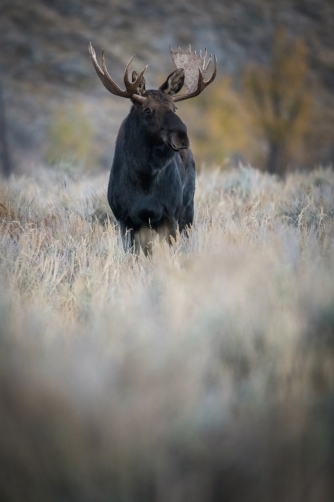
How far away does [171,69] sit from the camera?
3644cm

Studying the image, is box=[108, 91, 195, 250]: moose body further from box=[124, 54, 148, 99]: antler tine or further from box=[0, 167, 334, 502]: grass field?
box=[0, 167, 334, 502]: grass field

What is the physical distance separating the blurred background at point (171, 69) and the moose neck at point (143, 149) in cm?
706

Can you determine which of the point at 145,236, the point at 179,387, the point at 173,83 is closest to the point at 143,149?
the point at 173,83

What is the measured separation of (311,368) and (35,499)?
1.02 m

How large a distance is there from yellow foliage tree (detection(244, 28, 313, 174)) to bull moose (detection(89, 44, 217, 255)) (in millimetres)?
14308

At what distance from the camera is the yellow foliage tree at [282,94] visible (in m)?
18.4

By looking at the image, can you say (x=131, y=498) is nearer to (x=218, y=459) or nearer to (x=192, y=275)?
(x=218, y=459)

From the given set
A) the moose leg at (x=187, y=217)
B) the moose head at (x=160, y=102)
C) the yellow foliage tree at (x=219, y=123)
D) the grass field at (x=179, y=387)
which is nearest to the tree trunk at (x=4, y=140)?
the yellow foliage tree at (x=219, y=123)

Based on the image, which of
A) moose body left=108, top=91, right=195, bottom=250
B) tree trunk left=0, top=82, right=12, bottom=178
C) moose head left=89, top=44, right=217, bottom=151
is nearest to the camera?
moose head left=89, top=44, right=217, bottom=151

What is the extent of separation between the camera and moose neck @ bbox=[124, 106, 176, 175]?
184 inches

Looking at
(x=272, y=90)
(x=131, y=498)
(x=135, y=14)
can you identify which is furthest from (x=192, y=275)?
(x=135, y=14)

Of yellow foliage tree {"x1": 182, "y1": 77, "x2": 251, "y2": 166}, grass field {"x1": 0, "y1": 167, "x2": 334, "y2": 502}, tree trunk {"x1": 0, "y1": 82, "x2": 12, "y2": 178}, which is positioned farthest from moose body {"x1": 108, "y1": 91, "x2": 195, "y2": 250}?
tree trunk {"x1": 0, "y1": 82, "x2": 12, "y2": 178}

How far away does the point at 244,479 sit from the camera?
1531 millimetres

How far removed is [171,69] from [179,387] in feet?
121
